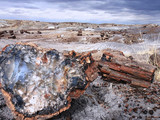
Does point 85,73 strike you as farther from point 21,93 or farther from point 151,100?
point 151,100

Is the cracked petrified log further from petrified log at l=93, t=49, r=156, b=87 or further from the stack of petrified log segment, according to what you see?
petrified log at l=93, t=49, r=156, b=87

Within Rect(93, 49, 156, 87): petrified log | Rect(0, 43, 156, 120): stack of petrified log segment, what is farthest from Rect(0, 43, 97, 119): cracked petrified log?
Rect(93, 49, 156, 87): petrified log

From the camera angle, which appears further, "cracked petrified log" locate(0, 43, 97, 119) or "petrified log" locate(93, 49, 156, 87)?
"petrified log" locate(93, 49, 156, 87)

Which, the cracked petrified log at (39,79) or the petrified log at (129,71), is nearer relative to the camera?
the cracked petrified log at (39,79)

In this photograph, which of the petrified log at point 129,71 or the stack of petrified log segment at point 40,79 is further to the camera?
the petrified log at point 129,71

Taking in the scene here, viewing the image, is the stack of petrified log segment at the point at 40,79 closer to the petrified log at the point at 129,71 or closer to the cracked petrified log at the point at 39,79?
the cracked petrified log at the point at 39,79

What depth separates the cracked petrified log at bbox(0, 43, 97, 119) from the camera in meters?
2.58

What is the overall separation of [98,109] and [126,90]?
2.81ft

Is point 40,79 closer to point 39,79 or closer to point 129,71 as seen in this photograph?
point 39,79

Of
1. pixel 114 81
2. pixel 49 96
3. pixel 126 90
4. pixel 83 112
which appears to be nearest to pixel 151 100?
pixel 126 90

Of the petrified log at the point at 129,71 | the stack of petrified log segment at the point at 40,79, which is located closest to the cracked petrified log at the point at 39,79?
the stack of petrified log segment at the point at 40,79

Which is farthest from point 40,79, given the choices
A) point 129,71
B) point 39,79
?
point 129,71

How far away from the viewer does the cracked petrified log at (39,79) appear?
2.58m

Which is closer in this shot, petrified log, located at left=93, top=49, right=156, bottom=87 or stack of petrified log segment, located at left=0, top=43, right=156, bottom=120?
stack of petrified log segment, located at left=0, top=43, right=156, bottom=120
